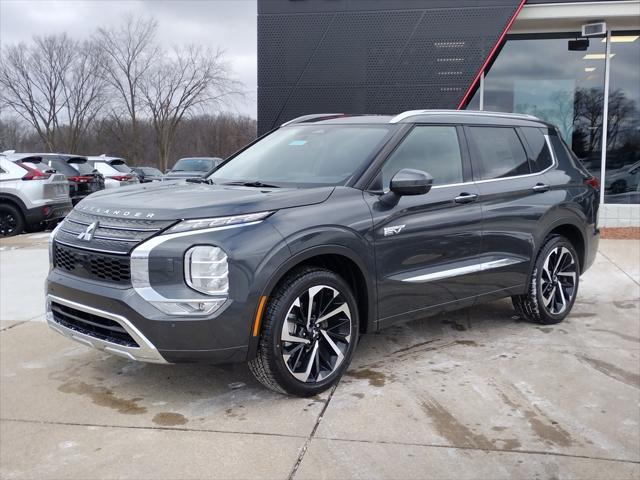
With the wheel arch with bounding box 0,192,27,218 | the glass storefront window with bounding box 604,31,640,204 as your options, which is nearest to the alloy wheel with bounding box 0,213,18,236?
the wheel arch with bounding box 0,192,27,218

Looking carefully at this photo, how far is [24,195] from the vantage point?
1155 centimetres

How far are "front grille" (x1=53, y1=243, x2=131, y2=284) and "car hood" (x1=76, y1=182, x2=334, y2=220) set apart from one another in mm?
269

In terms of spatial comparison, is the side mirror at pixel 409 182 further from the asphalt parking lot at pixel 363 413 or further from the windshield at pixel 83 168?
the windshield at pixel 83 168

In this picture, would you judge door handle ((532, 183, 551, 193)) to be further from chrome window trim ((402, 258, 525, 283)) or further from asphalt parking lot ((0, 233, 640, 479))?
asphalt parking lot ((0, 233, 640, 479))

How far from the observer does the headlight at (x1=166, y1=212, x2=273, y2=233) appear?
344 centimetres

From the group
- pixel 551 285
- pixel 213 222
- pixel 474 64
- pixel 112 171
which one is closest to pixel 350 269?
pixel 213 222

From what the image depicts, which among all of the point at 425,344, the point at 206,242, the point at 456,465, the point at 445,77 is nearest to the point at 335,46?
the point at 445,77

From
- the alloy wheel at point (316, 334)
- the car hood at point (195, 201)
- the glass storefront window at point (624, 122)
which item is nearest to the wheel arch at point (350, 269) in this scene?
the alloy wheel at point (316, 334)

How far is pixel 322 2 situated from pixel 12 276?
7.01 metres

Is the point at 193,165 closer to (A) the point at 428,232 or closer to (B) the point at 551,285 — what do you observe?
(B) the point at 551,285

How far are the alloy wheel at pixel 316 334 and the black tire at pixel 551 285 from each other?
2140 mm

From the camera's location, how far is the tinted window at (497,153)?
16.3 feet

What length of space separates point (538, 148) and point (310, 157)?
89.3 inches

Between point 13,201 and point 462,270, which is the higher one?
point 13,201
